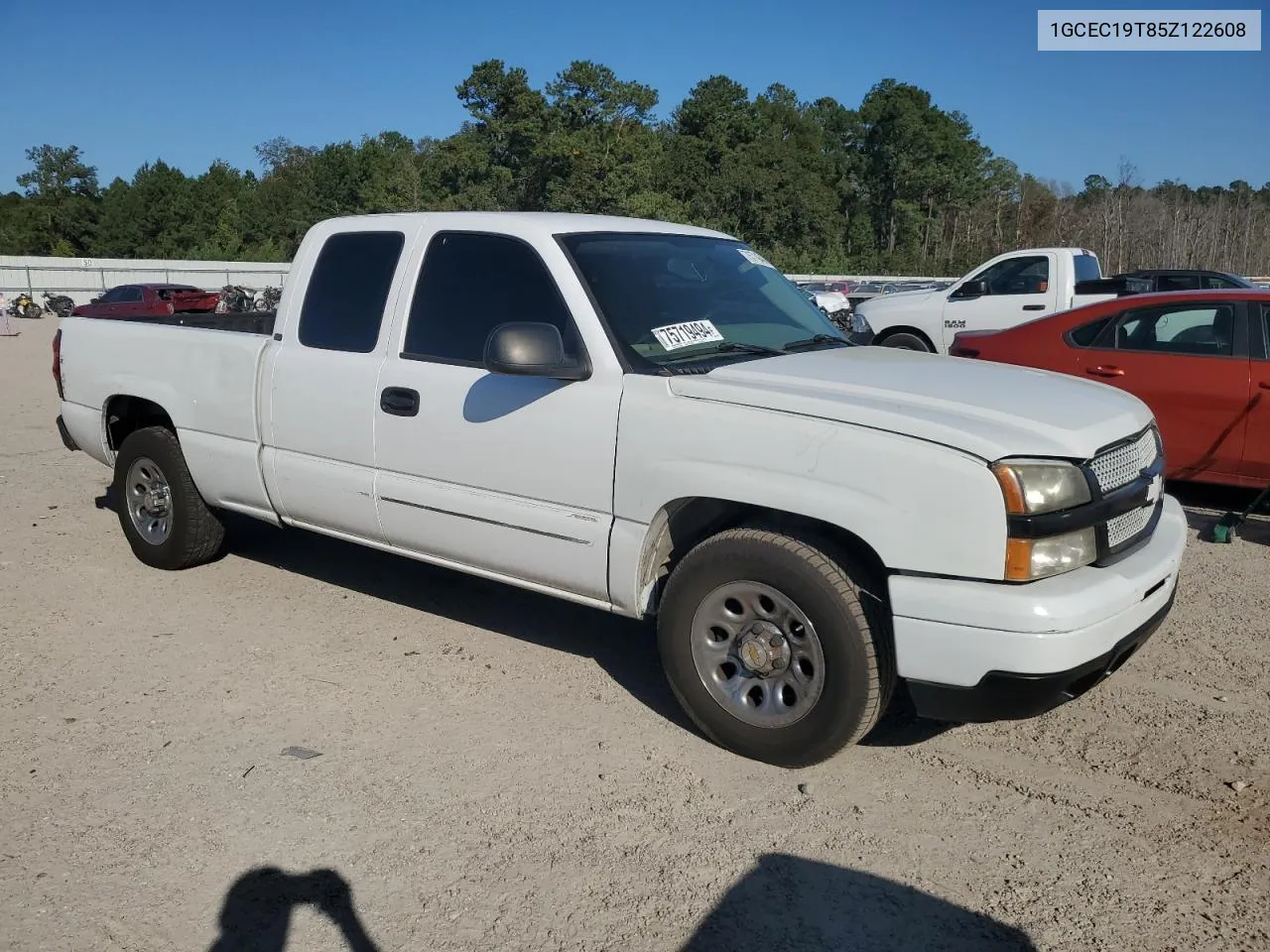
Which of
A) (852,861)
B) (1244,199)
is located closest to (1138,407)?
(852,861)

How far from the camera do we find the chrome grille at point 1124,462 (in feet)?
11.8

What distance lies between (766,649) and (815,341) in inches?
62.3

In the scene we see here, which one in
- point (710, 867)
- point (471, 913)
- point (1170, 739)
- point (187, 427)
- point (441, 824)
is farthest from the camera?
point (187, 427)

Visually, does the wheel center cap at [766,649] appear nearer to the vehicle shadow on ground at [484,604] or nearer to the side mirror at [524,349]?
the vehicle shadow on ground at [484,604]

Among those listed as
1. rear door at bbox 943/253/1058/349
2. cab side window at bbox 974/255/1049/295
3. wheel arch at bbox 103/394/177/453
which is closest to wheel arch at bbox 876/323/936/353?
rear door at bbox 943/253/1058/349

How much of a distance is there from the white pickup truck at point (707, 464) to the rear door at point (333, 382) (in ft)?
0.05

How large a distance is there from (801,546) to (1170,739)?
172 centimetres

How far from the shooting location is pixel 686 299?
4.54m

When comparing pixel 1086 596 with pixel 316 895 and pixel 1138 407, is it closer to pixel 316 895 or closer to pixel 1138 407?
pixel 1138 407

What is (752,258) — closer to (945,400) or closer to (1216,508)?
(945,400)

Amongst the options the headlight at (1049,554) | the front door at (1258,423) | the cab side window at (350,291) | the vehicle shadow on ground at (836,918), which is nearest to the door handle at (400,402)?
the cab side window at (350,291)

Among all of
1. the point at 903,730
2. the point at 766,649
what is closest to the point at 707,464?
the point at 766,649

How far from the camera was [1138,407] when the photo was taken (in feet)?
13.7

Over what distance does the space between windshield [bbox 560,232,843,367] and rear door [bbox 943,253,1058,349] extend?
9.08 meters
